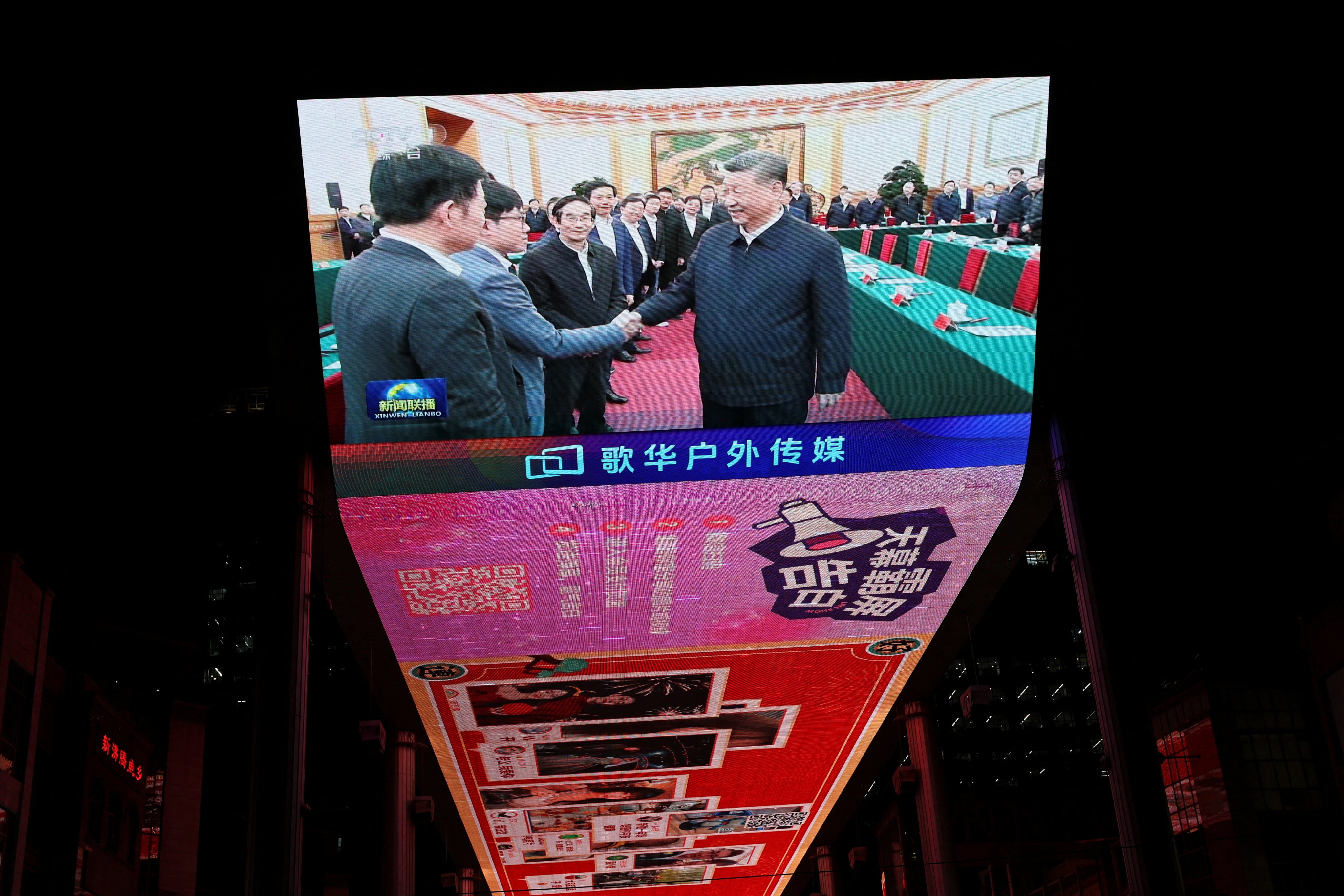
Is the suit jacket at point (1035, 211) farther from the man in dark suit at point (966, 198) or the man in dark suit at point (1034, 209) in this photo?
the man in dark suit at point (966, 198)

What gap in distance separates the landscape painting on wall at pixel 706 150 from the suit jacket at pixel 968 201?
1.23 meters

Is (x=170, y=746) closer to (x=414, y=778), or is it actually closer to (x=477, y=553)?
(x=414, y=778)

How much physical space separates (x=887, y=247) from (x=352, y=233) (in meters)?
4.10

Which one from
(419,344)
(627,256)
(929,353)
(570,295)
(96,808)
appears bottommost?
(96,808)

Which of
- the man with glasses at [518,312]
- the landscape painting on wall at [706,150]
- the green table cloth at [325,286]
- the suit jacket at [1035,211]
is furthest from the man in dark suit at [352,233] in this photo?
the suit jacket at [1035,211]

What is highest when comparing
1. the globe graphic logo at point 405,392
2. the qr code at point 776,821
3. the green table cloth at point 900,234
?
the green table cloth at point 900,234

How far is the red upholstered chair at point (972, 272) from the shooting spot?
30.5ft

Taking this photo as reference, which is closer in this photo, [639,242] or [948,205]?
[948,205]

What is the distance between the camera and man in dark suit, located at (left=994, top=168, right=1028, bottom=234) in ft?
29.7

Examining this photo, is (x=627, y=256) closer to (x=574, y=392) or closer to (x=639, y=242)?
(x=639, y=242)

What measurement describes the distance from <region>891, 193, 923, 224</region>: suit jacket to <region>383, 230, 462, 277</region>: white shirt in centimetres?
338

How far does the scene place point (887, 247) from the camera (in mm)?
9258

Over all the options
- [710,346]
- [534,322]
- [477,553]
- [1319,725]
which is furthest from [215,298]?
[1319,725]

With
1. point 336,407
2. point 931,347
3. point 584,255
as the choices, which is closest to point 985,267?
point 931,347
